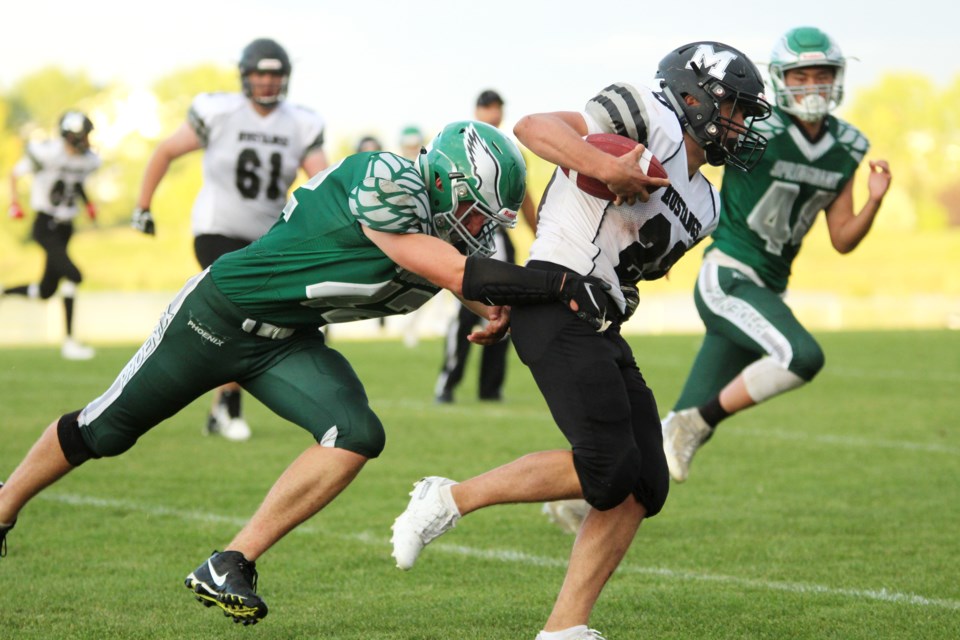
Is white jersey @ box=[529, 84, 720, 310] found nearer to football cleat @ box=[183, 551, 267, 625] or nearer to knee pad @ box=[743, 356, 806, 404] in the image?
football cleat @ box=[183, 551, 267, 625]

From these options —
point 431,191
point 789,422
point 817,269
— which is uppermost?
point 431,191

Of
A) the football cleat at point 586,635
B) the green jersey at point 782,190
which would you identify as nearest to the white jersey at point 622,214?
the football cleat at point 586,635

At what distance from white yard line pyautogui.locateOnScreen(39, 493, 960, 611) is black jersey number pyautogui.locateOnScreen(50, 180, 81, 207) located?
8023mm

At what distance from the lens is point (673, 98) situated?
4125 millimetres

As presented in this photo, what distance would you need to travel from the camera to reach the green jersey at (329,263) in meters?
3.88

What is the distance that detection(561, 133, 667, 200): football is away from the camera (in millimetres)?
3754

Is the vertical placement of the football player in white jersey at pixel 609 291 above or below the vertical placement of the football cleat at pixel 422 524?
above

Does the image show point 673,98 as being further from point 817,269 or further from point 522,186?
point 817,269

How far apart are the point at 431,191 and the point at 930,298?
33.9m

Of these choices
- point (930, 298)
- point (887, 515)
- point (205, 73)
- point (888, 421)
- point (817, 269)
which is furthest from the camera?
point (205, 73)

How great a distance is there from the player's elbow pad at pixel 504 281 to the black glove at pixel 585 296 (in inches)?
1.0

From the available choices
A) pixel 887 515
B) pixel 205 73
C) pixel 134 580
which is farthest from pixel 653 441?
pixel 205 73

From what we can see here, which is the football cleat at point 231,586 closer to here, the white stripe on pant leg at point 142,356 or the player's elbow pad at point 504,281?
the white stripe on pant leg at point 142,356

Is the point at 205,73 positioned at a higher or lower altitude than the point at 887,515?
lower
